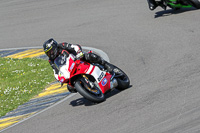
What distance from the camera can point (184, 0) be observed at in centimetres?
1501

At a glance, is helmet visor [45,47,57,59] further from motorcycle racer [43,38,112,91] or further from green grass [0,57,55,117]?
green grass [0,57,55,117]

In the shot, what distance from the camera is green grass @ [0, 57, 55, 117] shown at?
38.9 ft

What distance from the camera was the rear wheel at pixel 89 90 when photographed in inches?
357

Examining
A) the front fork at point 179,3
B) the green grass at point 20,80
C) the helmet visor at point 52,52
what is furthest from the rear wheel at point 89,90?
the front fork at point 179,3

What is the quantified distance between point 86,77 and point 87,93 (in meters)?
0.48

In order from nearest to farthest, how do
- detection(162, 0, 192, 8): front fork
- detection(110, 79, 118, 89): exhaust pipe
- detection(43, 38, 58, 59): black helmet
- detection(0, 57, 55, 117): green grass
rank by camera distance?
detection(43, 38, 58, 59): black helmet < detection(110, 79, 118, 89): exhaust pipe < detection(0, 57, 55, 117): green grass < detection(162, 0, 192, 8): front fork

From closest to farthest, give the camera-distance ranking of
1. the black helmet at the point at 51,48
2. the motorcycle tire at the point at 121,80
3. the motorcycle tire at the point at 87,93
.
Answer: the motorcycle tire at the point at 87,93 → the black helmet at the point at 51,48 → the motorcycle tire at the point at 121,80

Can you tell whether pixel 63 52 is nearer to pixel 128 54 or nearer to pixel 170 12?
pixel 128 54

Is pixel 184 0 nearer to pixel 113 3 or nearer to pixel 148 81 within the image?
pixel 113 3

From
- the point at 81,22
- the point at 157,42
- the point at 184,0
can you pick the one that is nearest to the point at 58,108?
the point at 157,42

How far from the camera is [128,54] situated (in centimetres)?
1275

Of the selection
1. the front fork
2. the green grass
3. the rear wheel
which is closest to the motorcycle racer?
the rear wheel

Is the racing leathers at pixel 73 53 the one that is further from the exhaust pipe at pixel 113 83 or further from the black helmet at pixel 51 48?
the exhaust pipe at pixel 113 83

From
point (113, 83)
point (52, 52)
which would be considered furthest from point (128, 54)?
point (52, 52)
